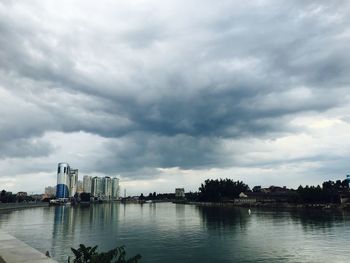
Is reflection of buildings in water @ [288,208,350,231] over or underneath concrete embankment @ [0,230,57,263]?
underneath

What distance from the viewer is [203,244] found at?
7150cm

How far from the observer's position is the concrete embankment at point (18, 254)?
42.3 metres

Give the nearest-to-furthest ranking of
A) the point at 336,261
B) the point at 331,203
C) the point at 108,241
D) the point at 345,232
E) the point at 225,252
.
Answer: the point at 336,261 → the point at 225,252 → the point at 108,241 → the point at 345,232 → the point at 331,203

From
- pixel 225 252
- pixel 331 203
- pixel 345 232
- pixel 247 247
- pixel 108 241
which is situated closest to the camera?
pixel 225 252

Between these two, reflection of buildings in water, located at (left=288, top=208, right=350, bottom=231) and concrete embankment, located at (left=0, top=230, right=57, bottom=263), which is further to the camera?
reflection of buildings in water, located at (left=288, top=208, right=350, bottom=231)

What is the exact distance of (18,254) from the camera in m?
46.7

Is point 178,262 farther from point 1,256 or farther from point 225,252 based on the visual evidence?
point 1,256

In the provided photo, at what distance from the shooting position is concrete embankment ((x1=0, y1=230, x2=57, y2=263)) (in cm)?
4234

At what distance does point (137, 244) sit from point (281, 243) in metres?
29.4

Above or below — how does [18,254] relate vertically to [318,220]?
above

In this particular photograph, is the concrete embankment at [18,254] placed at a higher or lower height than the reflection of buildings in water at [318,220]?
higher

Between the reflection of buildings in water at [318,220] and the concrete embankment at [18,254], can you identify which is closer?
the concrete embankment at [18,254]

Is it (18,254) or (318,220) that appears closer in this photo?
(18,254)

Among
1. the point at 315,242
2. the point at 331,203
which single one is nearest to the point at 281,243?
the point at 315,242
